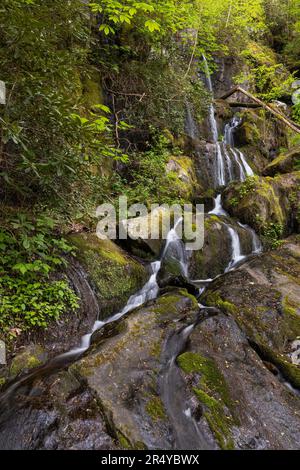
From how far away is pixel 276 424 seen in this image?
10.1 ft

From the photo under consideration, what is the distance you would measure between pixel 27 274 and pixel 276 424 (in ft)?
10.8

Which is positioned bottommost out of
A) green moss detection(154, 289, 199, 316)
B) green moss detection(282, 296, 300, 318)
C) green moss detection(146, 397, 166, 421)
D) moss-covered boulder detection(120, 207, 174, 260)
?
green moss detection(146, 397, 166, 421)

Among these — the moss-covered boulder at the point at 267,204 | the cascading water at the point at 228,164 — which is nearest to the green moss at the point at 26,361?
the moss-covered boulder at the point at 267,204

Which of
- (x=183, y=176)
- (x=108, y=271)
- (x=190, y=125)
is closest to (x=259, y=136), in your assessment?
(x=190, y=125)

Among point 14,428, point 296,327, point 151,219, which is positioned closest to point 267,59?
point 151,219

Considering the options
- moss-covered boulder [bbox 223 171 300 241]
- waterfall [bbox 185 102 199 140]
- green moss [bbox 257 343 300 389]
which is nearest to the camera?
green moss [bbox 257 343 300 389]

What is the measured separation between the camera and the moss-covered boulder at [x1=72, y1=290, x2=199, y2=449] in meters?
2.74

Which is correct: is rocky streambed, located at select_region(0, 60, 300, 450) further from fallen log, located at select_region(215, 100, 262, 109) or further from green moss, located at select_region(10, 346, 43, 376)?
fallen log, located at select_region(215, 100, 262, 109)

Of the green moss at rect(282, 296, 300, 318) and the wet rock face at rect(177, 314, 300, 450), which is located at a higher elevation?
the green moss at rect(282, 296, 300, 318)

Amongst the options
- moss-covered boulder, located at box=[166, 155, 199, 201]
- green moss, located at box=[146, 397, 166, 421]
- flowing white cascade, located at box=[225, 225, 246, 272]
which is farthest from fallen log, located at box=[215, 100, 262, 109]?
green moss, located at box=[146, 397, 166, 421]

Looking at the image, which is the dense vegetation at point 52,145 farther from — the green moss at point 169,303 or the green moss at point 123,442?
the green moss at point 123,442

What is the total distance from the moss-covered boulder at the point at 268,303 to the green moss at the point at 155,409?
1.75 meters

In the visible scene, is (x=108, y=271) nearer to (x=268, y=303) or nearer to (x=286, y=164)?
(x=268, y=303)

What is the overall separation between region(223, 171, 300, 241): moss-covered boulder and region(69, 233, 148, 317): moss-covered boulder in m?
4.21
